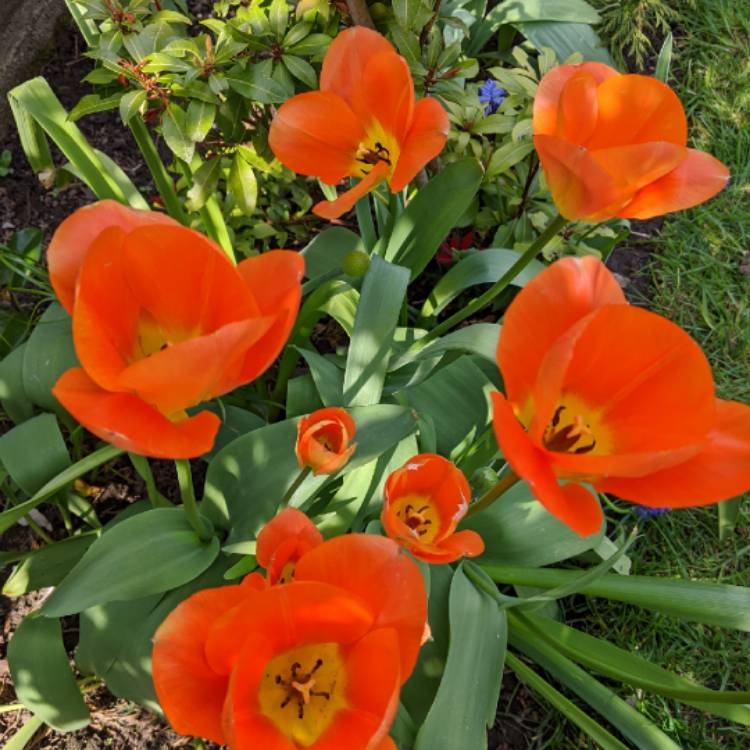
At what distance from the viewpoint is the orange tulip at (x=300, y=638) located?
82 cm

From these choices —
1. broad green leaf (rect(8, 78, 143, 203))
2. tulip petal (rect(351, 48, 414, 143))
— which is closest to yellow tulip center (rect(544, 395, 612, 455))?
tulip petal (rect(351, 48, 414, 143))

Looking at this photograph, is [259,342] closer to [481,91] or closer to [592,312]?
[592,312]

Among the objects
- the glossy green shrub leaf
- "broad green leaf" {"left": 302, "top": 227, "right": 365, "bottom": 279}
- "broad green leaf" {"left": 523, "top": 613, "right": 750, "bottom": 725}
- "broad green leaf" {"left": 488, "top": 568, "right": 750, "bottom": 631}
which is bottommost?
"broad green leaf" {"left": 523, "top": 613, "right": 750, "bottom": 725}

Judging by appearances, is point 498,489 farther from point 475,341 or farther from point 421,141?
point 421,141

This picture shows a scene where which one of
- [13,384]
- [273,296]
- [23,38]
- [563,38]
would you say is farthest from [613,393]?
[23,38]

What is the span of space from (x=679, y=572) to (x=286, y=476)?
3.90ft

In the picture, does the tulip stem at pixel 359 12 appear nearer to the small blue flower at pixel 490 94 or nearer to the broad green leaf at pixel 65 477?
the small blue flower at pixel 490 94

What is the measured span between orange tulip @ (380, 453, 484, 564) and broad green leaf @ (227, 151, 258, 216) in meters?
1.06

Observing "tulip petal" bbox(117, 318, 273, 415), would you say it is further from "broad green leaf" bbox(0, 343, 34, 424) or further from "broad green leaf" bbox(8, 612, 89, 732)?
"broad green leaf" bbox(0, 343, 34, 424)

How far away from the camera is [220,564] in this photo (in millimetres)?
1493

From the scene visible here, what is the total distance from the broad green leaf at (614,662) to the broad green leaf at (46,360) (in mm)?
1083

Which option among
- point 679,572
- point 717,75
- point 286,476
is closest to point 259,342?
point 286,476

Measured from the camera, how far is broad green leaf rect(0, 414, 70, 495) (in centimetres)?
152

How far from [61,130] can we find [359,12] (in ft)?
2.39
